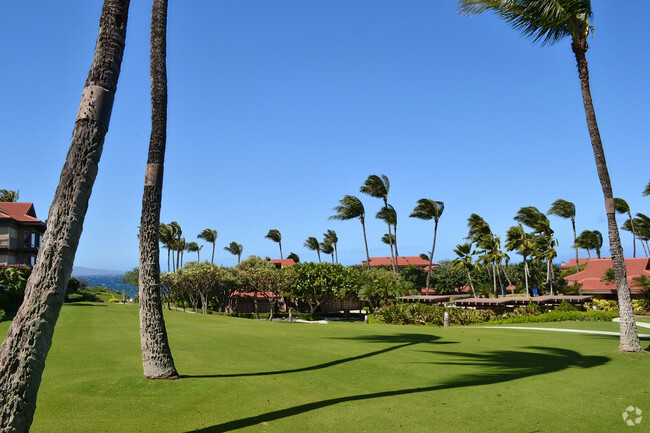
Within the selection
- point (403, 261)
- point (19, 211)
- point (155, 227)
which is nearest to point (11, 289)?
point (19, 211)

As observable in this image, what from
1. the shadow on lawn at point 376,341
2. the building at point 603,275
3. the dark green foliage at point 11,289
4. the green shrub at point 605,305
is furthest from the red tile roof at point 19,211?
the building at point 603,275

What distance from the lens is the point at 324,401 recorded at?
9.79 meters

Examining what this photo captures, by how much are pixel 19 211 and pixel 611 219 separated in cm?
5942

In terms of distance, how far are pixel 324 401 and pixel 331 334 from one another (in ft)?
44.6

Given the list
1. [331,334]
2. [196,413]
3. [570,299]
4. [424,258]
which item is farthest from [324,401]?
[424,258]

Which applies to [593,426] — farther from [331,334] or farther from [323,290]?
[323,290]

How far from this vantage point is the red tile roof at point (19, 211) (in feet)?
176

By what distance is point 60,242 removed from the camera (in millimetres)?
5984

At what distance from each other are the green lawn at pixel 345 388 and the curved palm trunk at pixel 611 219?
81 cm

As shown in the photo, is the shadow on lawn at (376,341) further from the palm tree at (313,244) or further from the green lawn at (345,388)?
the palm tree at (313,244)

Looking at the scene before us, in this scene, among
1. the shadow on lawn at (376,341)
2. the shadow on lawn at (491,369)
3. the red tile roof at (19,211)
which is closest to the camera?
→ the shadow on lawn at (491,369)

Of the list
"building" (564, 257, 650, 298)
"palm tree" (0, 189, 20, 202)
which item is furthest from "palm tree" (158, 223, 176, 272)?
"building" (564, 257, 650, 298)

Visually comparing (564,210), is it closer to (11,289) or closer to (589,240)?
(589,240)

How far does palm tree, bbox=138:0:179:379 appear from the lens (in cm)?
1126
